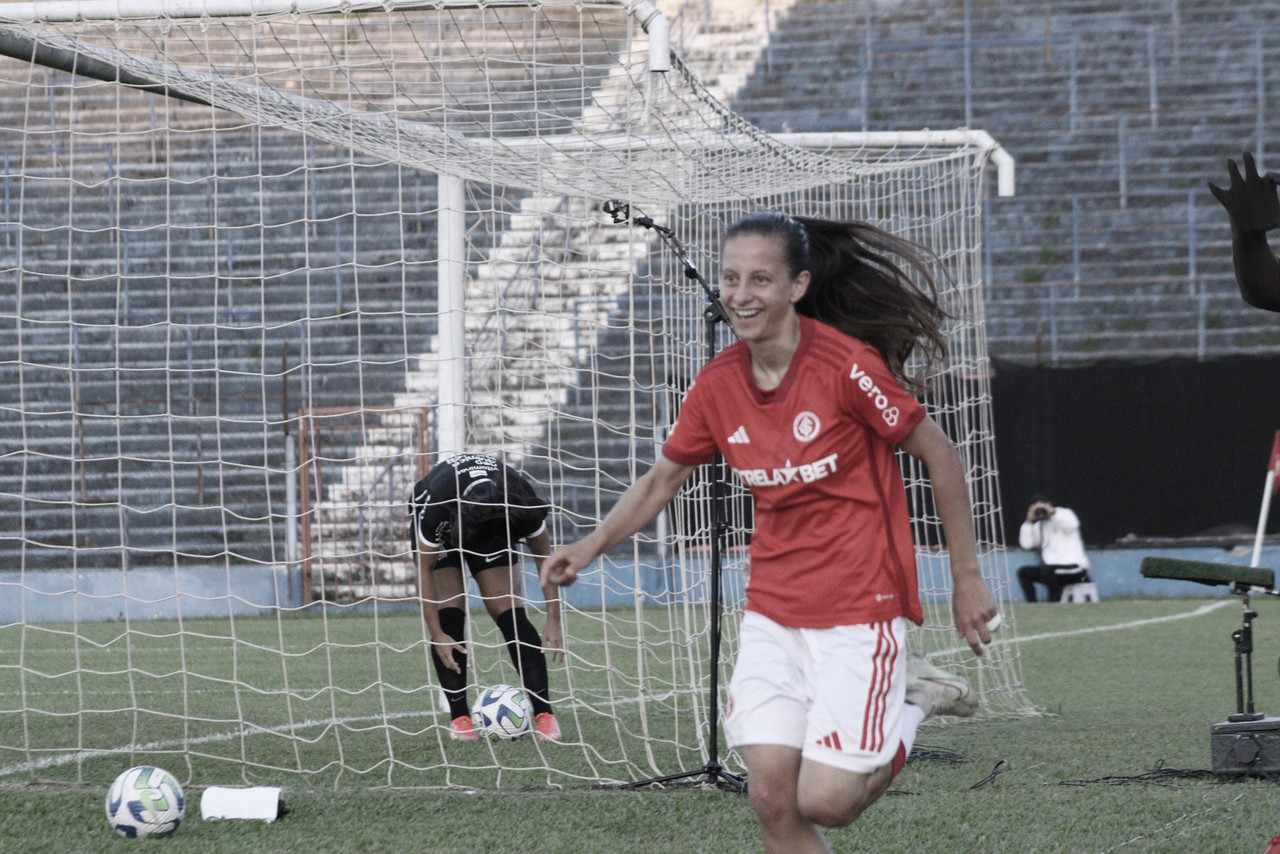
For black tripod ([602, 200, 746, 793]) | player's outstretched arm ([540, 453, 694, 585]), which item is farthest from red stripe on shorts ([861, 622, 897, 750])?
black tripod ([602, 200, 746, 793])

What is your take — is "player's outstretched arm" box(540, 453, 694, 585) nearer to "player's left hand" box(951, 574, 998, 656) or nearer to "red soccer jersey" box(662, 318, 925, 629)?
"red soccer jersey" box(662, 318, 925, 629)

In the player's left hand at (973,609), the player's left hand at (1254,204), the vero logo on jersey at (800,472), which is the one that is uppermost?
A: the player's left hand at (1254,204)

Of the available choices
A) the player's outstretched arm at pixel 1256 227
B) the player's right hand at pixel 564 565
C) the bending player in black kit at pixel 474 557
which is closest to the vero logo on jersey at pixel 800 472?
the player's right hand at pixel 564 565

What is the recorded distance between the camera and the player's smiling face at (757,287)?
341 cm

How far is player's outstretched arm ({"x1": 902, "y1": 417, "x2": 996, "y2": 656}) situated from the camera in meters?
3.31

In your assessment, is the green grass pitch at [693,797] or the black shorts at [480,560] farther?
the black shorts at [480,560]

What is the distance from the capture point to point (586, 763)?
19.2ft

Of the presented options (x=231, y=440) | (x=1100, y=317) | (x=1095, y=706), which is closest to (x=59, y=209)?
(x=231, y=440)

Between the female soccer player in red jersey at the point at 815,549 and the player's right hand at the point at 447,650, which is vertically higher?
the female soccer player in red jersey at the point at 815,549

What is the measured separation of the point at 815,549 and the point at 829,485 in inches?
5.8

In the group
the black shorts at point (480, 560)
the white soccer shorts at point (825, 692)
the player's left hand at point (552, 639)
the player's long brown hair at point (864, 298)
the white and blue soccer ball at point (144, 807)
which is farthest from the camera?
the black shorts at point (480, 560)

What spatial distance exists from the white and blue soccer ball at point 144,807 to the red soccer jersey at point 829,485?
6.78ft

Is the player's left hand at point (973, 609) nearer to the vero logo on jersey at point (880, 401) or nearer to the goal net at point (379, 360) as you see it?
the vero logo on jersey at point (880, 401)

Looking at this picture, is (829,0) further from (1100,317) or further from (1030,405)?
(1030,405)
